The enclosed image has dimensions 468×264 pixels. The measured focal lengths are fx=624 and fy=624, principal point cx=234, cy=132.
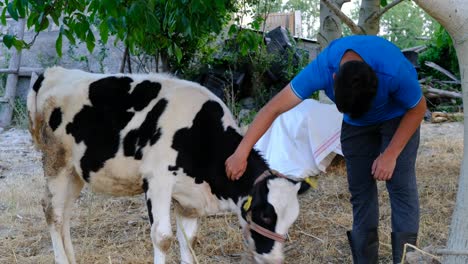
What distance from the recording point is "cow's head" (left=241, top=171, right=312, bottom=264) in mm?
3736

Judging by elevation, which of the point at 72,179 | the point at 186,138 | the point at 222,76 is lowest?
the point at 222,76

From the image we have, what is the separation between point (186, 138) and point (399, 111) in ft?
4.86

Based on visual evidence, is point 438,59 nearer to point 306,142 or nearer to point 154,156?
point 306,142

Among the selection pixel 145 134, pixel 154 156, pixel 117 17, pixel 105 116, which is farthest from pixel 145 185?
pixel 117 17

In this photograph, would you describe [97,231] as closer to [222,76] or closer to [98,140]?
[98,140]

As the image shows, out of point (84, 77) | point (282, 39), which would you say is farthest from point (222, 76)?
point (84, 77)

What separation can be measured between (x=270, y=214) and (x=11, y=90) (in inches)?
398

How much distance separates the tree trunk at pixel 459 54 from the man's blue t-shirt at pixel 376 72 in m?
0.60

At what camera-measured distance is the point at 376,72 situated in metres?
3.46

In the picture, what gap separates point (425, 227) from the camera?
5.37 metres

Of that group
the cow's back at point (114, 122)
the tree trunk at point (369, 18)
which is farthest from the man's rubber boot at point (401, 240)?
the tree trunk at point (369, 18)

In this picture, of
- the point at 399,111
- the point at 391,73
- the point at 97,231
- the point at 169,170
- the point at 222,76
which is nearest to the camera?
the point at 391,73

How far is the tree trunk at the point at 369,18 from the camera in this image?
621cm

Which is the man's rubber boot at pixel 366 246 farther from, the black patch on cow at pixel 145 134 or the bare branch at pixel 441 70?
the bare branch at pixel 441 70
